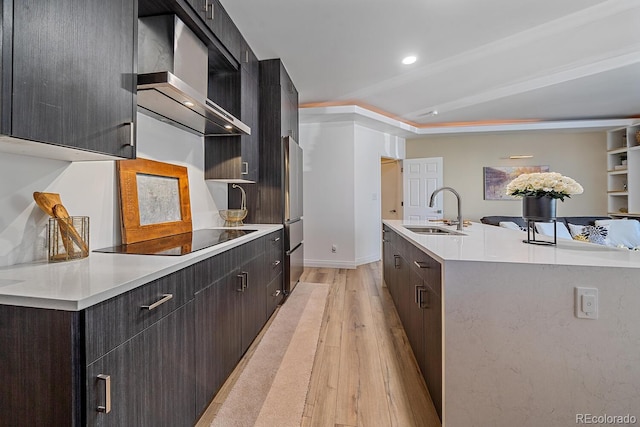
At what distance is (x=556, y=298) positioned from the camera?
4.01 feet

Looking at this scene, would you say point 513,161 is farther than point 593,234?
Yes

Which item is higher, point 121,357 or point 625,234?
point 625,234

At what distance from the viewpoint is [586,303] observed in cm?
119

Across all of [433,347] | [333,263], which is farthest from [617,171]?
[433,347]

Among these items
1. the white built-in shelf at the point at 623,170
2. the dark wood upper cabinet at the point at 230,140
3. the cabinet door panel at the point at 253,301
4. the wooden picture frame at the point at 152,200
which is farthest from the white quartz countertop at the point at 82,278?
the white built-in shelf at the point at 623,170

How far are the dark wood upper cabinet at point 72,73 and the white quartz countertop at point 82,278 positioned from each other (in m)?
0.47

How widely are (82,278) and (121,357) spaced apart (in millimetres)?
303

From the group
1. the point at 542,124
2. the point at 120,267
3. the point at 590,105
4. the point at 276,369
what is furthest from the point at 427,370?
Answer: the point at 542,124

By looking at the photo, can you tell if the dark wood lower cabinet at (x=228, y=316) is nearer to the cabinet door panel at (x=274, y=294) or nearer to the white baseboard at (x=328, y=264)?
the cabinet door panel at (x=274, y=294)

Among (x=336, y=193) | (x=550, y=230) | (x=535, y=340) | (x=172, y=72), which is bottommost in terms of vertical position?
(x=535, y=340)

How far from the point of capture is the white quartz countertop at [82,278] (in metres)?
0.81

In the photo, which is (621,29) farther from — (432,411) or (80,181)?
(80,181)

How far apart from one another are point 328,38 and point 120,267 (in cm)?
266

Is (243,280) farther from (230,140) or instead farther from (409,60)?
(409,60)
